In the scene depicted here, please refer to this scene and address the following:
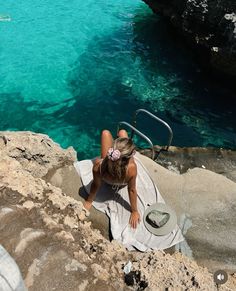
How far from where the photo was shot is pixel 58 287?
12.9 ft

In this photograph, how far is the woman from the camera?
517 centimetres

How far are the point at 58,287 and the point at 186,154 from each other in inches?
170

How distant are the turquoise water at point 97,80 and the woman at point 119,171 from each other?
12.8 feet

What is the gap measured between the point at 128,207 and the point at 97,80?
7375 millimetres

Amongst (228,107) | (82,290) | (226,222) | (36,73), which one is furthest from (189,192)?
(36,73)

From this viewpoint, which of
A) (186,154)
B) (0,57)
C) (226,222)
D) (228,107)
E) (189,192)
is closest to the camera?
A: (226,222)

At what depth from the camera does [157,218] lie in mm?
5477

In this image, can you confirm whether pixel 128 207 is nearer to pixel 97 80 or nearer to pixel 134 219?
pixel 134 219

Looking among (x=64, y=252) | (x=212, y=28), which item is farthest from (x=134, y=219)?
(x=212, y=28)

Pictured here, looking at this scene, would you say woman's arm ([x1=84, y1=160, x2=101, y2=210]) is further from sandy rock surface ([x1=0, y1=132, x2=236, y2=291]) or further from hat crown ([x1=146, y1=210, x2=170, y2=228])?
hat crown ([x1=146, y1=210, x2=170, y2=228])

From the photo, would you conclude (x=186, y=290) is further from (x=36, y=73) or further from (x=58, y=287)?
(x=36, y=73)

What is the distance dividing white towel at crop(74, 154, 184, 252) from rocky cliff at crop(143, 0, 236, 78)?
5.46 metres

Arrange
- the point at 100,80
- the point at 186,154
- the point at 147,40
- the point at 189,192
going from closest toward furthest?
1. the point at 189,192
2. the point at 186,154
3. the point at 100,80
4. the point at 147,40

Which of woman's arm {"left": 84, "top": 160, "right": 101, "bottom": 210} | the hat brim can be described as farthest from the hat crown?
woman's arm {"left": 84, "top": 160, "right": 101, "bottom": 210}
